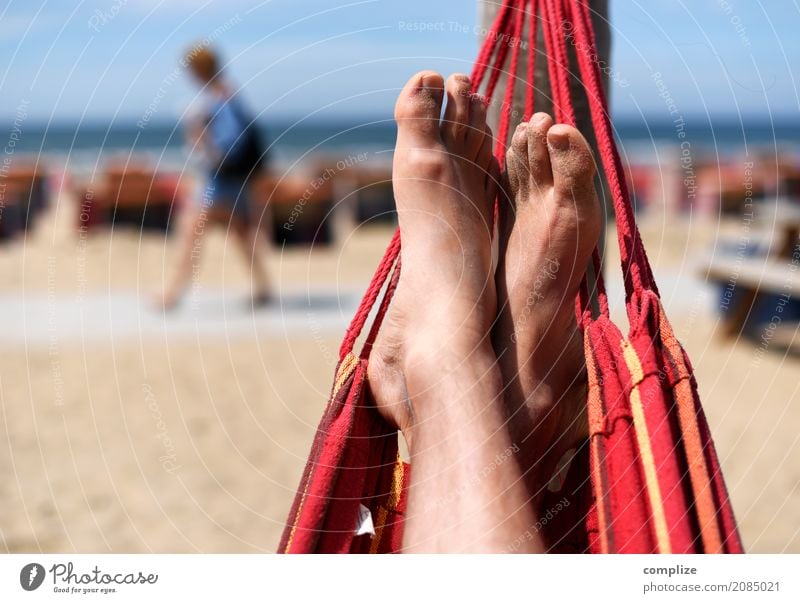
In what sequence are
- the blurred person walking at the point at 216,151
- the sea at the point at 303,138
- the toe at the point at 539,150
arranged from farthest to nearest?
the sea at the point at 303,138 → the blurred person walking at the point at 216,151 → the toe at the point at 539,150

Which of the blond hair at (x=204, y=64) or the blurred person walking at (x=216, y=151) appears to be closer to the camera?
the blond hair at (x=204, y=64)

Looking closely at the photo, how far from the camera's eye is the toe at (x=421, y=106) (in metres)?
1.44

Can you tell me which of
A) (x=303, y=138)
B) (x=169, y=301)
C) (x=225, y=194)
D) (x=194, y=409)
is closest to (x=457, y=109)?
(x=194, y=409)

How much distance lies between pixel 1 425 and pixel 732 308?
340 cm

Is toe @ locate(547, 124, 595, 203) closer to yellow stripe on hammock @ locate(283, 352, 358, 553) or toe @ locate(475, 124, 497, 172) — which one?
toe @ locate(475, 124, 497, 172)

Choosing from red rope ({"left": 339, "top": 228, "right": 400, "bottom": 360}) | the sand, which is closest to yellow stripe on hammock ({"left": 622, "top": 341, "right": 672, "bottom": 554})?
red rope ({"left": 339, "top": 228, "right": 400, "bottom": 360})

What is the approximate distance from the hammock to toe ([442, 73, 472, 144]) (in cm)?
3

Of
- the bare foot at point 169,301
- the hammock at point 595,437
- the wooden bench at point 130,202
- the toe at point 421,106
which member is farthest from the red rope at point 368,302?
the wooden bench at point 130,202

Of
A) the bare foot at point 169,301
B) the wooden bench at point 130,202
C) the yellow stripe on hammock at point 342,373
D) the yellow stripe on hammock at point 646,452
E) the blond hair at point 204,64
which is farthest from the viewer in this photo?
the wooden bench at point 130,202

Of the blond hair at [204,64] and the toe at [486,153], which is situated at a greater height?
the blond hair at [204,64]

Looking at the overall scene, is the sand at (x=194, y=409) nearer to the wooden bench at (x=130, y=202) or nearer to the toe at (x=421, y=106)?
the toe at (x=421, y=106)

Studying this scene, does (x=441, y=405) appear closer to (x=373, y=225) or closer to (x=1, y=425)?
(x=1, y=425)

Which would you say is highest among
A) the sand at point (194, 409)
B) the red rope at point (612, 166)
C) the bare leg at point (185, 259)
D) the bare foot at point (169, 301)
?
the red rope at point (612, 166)
